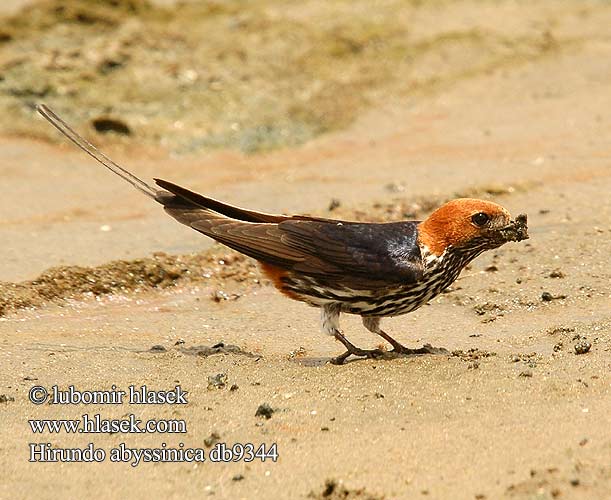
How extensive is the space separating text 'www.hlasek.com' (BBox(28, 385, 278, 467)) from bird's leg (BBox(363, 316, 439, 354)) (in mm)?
1348

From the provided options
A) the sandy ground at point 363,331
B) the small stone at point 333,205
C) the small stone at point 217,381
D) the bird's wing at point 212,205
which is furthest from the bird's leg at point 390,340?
the small stone at point 333,205

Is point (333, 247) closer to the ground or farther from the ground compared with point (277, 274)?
farther from the ground

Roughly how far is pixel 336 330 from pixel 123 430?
5.60 ft

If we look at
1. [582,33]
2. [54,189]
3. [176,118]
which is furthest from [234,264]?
[582,33]

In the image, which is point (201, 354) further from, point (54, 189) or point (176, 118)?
point (176, 118)

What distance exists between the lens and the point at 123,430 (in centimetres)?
527

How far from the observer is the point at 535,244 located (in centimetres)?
798

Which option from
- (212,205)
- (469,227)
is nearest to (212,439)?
(469,227)

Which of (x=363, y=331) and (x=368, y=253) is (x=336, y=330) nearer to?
(x=368, y=253)

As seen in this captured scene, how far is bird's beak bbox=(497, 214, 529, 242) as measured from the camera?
6.49 meters

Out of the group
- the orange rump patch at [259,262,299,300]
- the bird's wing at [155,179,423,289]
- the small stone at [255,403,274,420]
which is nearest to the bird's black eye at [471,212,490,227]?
the bird's wing at [155,179,423,289]

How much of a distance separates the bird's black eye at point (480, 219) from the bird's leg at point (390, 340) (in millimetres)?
708

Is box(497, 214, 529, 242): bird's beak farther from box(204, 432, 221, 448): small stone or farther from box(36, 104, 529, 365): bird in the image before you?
box(204, 432, 221, 448): small stone

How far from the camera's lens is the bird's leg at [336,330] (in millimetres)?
6465
